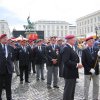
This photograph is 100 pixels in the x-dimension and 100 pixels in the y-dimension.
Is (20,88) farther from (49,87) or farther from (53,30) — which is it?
(53,30)

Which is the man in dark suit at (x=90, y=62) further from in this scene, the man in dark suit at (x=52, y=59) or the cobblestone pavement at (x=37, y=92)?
the man in dark suit at (x=52, y=59)

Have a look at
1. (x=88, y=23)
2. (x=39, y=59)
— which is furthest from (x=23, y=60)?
(x=88, y=23)

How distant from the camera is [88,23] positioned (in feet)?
441

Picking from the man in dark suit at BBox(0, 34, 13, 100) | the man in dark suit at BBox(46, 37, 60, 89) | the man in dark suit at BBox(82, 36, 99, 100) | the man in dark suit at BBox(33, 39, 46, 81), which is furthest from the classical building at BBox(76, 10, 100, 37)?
the man in dark suit at BBox(0, 34, 13, 100)

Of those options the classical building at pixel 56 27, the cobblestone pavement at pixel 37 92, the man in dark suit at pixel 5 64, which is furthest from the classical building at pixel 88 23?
the man in dark suit at pixel 5 64

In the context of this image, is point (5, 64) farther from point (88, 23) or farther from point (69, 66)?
point (88, 23)

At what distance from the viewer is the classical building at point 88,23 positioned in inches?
4792

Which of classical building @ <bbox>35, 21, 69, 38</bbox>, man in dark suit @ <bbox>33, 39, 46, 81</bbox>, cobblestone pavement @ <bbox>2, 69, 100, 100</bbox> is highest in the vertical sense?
classical building @ <bbox>35, 21, 69, 38</bbox>

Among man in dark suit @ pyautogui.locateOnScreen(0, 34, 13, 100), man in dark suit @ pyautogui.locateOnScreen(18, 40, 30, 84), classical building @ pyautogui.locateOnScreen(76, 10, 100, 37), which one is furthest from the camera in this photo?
classical building @ pyautogui.locateOnScreen(76, 10, 100, 37)

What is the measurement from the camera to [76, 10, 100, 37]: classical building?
122 meters

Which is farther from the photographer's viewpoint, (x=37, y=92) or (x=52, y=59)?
(x=52, y=59)

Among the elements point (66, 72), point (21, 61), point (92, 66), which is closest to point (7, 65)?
point (66, 72)

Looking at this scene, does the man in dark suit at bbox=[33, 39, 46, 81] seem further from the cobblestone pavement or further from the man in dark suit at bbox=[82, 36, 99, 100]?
the man in dark suit at bbox=[82, 36, 99, 100]

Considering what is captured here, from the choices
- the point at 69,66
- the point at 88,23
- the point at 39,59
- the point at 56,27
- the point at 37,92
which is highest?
the point at 88,23
